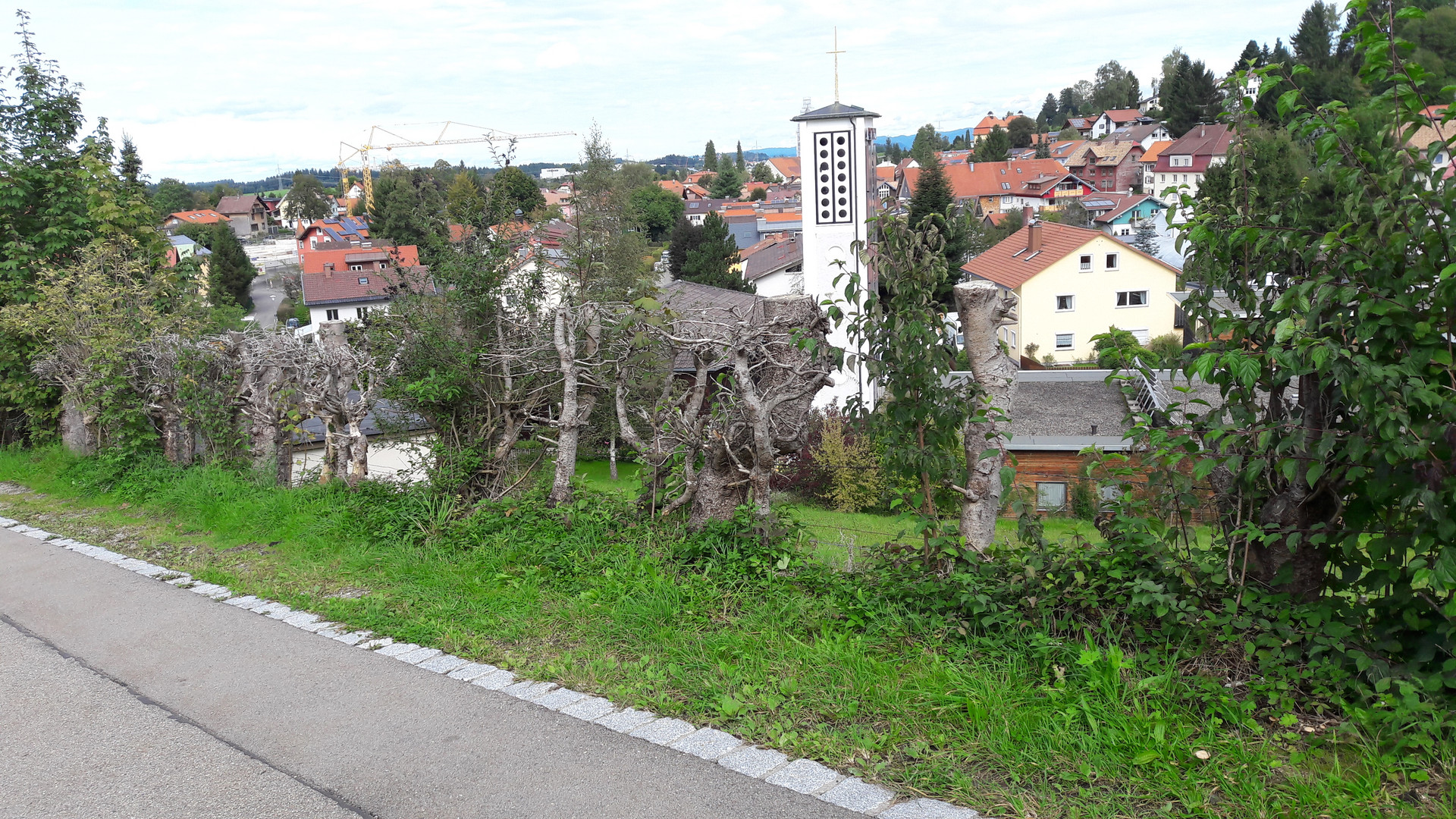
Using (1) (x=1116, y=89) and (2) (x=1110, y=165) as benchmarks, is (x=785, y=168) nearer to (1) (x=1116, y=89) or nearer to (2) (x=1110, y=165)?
(1) (x=1116, y=89)

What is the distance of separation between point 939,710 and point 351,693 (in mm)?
3018

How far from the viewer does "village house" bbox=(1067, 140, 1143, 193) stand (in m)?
99.3

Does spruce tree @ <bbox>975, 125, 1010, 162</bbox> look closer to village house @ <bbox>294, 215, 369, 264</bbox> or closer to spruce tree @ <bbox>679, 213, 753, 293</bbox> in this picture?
spruce tree @ <bbox>679, 213, 753, 293</bbox>

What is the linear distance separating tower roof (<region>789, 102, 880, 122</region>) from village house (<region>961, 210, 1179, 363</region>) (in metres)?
9.72

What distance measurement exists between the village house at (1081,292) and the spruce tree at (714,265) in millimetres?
13502

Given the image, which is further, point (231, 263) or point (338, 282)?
point (231, 263)

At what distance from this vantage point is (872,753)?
3984mm

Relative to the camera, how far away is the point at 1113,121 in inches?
5349

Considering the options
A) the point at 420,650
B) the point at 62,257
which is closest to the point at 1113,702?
the point at 420,650

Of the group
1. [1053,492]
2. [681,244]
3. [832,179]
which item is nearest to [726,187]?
[681,244]

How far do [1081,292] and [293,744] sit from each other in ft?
140

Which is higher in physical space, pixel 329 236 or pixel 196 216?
pixel 196 216

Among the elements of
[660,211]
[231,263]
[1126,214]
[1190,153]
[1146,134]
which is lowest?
[231,263]

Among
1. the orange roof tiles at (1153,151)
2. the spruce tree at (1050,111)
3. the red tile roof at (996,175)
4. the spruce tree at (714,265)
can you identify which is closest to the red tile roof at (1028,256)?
the spruce tree at (714,265)
